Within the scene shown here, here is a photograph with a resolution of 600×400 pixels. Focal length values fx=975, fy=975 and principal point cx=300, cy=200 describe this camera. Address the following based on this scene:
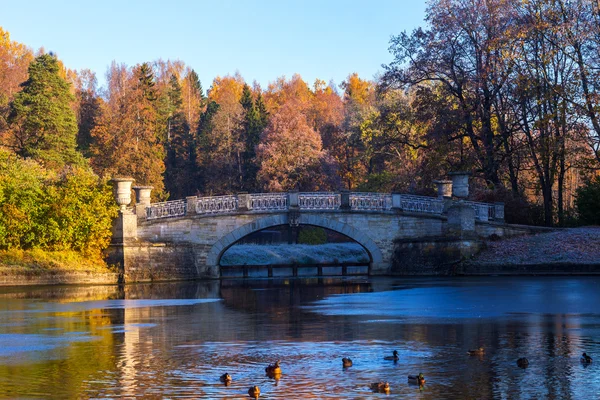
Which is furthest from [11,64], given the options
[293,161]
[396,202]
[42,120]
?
[396,202]

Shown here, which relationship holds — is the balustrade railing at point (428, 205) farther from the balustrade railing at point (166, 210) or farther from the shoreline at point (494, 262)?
the balustrade railing at point (166, 210)

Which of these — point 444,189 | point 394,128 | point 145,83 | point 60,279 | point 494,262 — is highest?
point 145,83

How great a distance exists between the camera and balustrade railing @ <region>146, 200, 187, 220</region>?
130 feet

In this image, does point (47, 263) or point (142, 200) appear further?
point (142, 200)

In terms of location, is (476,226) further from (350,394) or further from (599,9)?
(350,394)

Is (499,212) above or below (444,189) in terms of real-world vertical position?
below

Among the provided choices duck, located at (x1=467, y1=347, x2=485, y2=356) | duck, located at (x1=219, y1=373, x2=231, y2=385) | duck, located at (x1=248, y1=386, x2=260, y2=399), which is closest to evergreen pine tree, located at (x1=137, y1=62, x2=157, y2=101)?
duck, located at (x1=467, y1=347, x2=485, y2=356)

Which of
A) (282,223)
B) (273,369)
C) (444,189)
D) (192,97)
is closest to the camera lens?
(273,369)

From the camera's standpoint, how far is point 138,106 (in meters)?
71.2

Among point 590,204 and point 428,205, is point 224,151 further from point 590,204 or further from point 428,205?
point 590,204

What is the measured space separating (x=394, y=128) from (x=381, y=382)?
39.5m

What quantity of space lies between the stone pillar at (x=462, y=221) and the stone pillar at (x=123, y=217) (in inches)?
499

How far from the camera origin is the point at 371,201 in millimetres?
40656

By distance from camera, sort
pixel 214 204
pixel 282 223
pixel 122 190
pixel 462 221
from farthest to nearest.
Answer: pixel 214 204 < pixel 282 223 < pixel 122 190 < pixel 462 221
